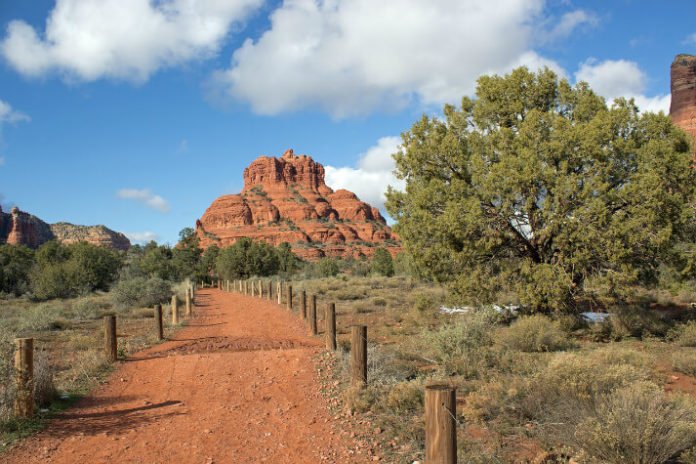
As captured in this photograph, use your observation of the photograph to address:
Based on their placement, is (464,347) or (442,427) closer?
(442,427)

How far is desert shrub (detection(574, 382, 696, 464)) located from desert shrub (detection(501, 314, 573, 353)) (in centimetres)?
522

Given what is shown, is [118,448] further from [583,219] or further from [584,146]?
[584,146]

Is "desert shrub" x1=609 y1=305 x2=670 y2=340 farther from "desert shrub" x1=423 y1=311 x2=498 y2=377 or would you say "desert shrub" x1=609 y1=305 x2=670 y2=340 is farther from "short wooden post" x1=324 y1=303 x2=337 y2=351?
"short wooden post" x1=324 y1=303 x2=337 y2=351

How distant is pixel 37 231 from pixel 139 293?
165 m

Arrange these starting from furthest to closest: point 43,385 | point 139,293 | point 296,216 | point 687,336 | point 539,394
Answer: point 296,216 → point 139,293 → point 687,336 → point 43,385 → point 539,394

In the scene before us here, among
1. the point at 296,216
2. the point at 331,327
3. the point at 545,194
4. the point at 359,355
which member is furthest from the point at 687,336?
the point at 296,216

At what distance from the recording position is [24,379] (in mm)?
6527

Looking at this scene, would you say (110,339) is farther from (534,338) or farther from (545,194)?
(545,194)

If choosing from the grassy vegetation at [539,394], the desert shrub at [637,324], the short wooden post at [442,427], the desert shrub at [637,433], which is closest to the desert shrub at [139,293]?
the grassy vegetation at [539,394]

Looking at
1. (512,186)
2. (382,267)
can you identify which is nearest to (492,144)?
(512,186)

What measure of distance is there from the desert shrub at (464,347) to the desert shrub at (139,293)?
742 inches

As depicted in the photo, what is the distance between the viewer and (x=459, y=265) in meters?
14.4

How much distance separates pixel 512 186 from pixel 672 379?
19.6 ft

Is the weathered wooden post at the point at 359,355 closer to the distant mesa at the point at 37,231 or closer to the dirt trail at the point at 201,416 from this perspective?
A: the dirt trail at the point at 201,416
